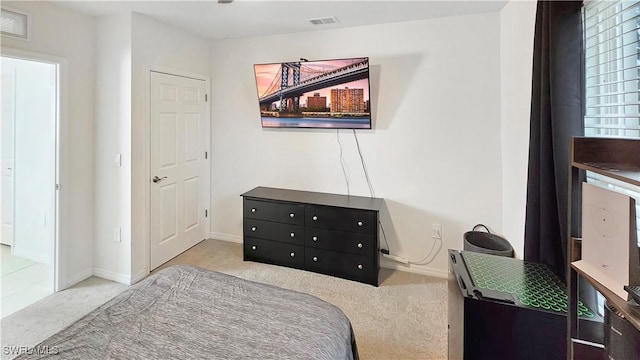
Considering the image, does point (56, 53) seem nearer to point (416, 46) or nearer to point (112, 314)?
point (112, 314)

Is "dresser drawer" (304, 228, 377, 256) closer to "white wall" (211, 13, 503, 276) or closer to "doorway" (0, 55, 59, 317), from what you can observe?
"white wall" (211, 13, 503, 276)

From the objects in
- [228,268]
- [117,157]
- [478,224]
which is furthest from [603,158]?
[117,157]

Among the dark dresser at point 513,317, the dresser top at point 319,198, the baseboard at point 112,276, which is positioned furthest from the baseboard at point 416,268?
the baseboard at point 112,276

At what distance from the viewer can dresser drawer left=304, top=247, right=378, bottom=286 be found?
2.98 meters

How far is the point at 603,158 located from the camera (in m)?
0.98

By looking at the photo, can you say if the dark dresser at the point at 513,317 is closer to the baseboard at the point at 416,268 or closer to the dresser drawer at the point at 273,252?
the baseboard at the point at 416,268

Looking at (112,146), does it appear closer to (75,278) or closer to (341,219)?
(75,278)

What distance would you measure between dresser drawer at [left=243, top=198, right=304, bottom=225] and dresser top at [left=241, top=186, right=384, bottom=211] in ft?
0.21

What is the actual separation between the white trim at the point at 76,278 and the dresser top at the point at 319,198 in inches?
65.3

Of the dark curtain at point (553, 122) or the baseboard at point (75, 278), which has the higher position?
the dark curtain at point (553, 122)

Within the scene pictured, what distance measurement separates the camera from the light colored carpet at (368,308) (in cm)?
217

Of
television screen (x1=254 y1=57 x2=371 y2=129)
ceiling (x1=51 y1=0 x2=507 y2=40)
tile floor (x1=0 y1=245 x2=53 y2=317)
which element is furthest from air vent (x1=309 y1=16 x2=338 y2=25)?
tile floor (x1=0 y1=245 x2=53 y2=317)

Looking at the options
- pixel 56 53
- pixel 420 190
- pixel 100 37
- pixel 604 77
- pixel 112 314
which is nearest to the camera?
pixel 112 314

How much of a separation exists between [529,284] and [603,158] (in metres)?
0.91
